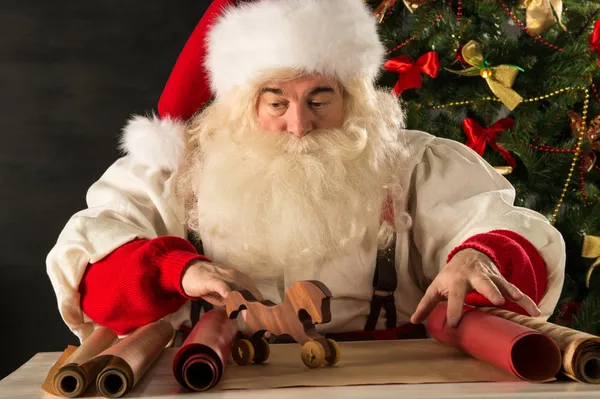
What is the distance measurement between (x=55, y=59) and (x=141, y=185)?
1.50 meters

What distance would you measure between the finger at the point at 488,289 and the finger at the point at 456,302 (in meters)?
0.02

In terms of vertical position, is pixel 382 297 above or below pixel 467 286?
below

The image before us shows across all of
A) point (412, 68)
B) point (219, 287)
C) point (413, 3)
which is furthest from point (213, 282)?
point (413, 3)

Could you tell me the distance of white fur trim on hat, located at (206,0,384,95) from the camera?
2.02 metres

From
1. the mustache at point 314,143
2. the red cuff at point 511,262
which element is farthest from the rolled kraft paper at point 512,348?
the mustache at point 314,143

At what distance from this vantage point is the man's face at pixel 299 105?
2.00m

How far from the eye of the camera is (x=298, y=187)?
6.59ft

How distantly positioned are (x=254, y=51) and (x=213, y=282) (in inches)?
31.1

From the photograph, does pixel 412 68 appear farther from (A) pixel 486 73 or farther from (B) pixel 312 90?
(B) pixel 312 90

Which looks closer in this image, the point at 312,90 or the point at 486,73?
the point at 312,90

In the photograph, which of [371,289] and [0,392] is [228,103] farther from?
[0,392]

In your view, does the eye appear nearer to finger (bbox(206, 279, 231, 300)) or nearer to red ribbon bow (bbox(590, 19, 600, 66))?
finger (bbox(206, 279, 231, 300))

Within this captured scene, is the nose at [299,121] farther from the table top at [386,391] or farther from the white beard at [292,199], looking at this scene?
the table top at [386,391]

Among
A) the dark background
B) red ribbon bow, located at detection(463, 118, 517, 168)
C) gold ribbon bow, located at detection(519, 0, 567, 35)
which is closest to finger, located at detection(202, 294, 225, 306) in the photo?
red ribbon bow, located at detection(463, 118, 517, 168)
